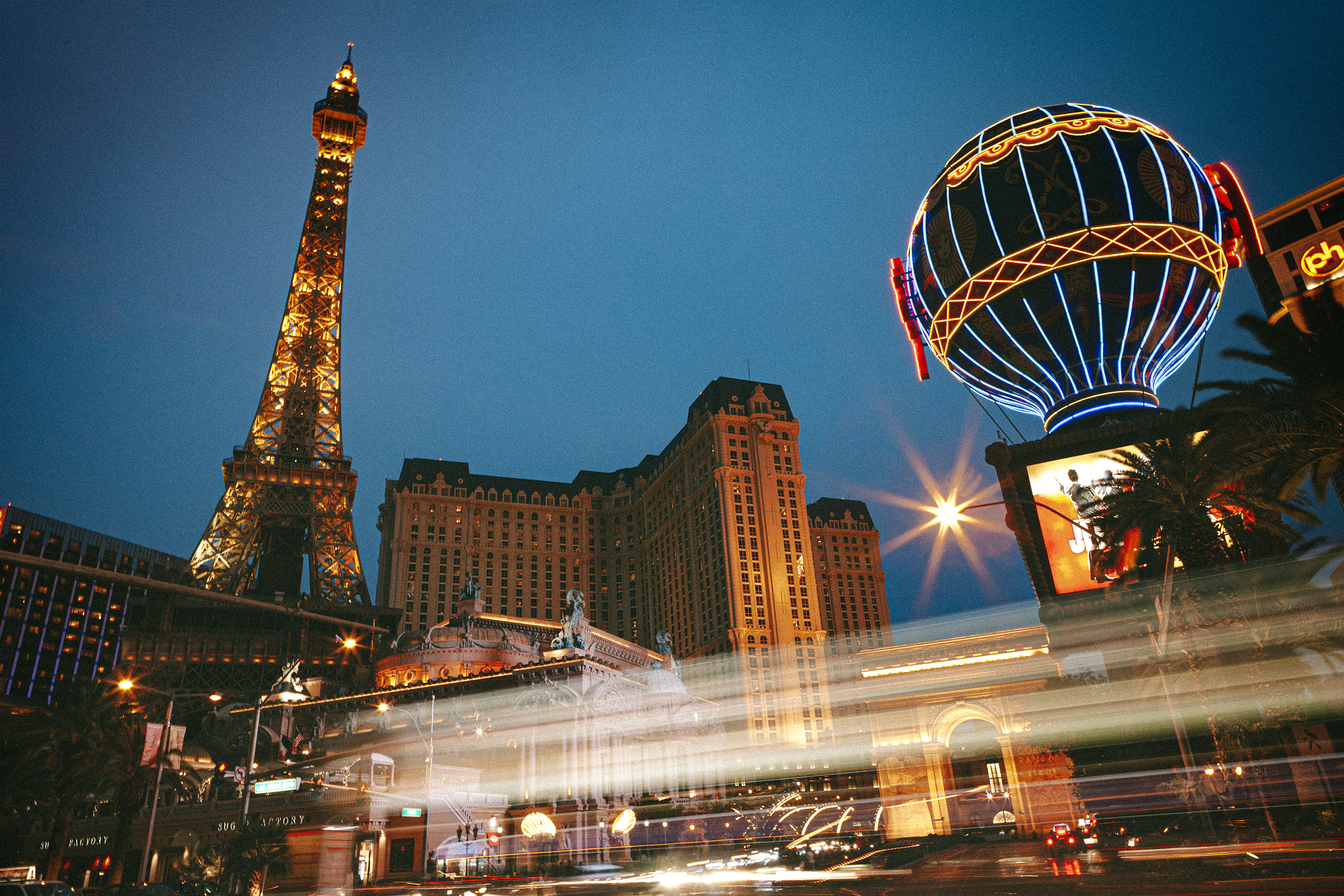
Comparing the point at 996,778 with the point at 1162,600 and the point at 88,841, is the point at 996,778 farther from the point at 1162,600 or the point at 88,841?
the point at 88,841

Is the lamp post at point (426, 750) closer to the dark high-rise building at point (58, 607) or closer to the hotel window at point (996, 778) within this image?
the hotel window at point (996, 778)

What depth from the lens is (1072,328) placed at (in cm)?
3972

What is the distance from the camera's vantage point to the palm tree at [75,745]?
31859 millimetres

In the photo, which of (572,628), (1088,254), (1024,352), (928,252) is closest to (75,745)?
(572,628)

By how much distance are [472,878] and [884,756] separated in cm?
2483

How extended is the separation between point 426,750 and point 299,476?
36.6 meters

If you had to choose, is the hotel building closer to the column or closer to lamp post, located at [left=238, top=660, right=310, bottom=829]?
the column

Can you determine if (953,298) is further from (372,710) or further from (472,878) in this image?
(372,710)

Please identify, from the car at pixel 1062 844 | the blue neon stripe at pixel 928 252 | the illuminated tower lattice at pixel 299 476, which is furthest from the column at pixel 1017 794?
the illuminated tower lattice at pixel 299 476

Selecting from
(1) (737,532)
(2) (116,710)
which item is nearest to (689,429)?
(1) (737,532)

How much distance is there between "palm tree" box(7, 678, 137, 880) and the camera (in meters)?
31.9

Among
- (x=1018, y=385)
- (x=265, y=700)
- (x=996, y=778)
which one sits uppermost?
(x=1018, y=385)

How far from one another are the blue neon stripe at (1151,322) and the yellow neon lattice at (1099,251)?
0.69 meters

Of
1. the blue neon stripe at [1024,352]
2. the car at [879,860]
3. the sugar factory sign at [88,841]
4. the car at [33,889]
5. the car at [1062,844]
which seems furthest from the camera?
the sugar factory sign at [88,841]
